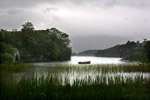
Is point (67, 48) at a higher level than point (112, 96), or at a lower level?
higher

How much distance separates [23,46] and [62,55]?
16153 mm

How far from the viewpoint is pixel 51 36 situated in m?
69.6

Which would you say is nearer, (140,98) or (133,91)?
(140,98)

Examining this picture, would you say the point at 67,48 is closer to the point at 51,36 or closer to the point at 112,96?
the point at 51,36

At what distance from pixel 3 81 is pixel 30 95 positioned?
6.22ft

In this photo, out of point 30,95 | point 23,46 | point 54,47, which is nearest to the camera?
point 30,95

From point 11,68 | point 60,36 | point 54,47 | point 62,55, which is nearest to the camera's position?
point 11,68

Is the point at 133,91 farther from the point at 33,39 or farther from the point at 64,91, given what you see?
the point at 33,39

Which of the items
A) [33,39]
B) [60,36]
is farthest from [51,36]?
[33,39]

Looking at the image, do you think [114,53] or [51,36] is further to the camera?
[114,53]

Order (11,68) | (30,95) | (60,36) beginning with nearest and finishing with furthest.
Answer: (30,95), (11,68), (60,36)

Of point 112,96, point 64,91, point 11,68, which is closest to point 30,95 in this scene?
point 64,91

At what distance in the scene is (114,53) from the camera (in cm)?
13975

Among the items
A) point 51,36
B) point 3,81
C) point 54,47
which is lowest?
point 3,81
